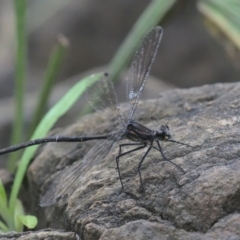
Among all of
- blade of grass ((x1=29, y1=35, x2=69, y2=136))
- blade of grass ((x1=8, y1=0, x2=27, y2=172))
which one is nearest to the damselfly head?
blade of grass ((x1=29, y1=35, x2=69, y2=136))

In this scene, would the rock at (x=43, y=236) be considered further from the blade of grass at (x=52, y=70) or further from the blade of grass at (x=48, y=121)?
the blade of grass at (x=52, y=70)

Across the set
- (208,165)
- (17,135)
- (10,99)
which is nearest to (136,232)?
(208,165)

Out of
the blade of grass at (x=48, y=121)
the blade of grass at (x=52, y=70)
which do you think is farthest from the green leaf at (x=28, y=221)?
the blade of grass at (x=52, y=70)

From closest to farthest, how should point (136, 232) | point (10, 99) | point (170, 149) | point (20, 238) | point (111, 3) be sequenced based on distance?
point (136, 232) < point (20, 238) < point (170, 149) < point (10, 99) < point (111, 3)

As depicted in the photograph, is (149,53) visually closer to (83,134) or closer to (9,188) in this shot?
(83,134)

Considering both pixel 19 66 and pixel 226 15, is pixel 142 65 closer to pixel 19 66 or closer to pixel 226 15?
→ pixel 19 66
